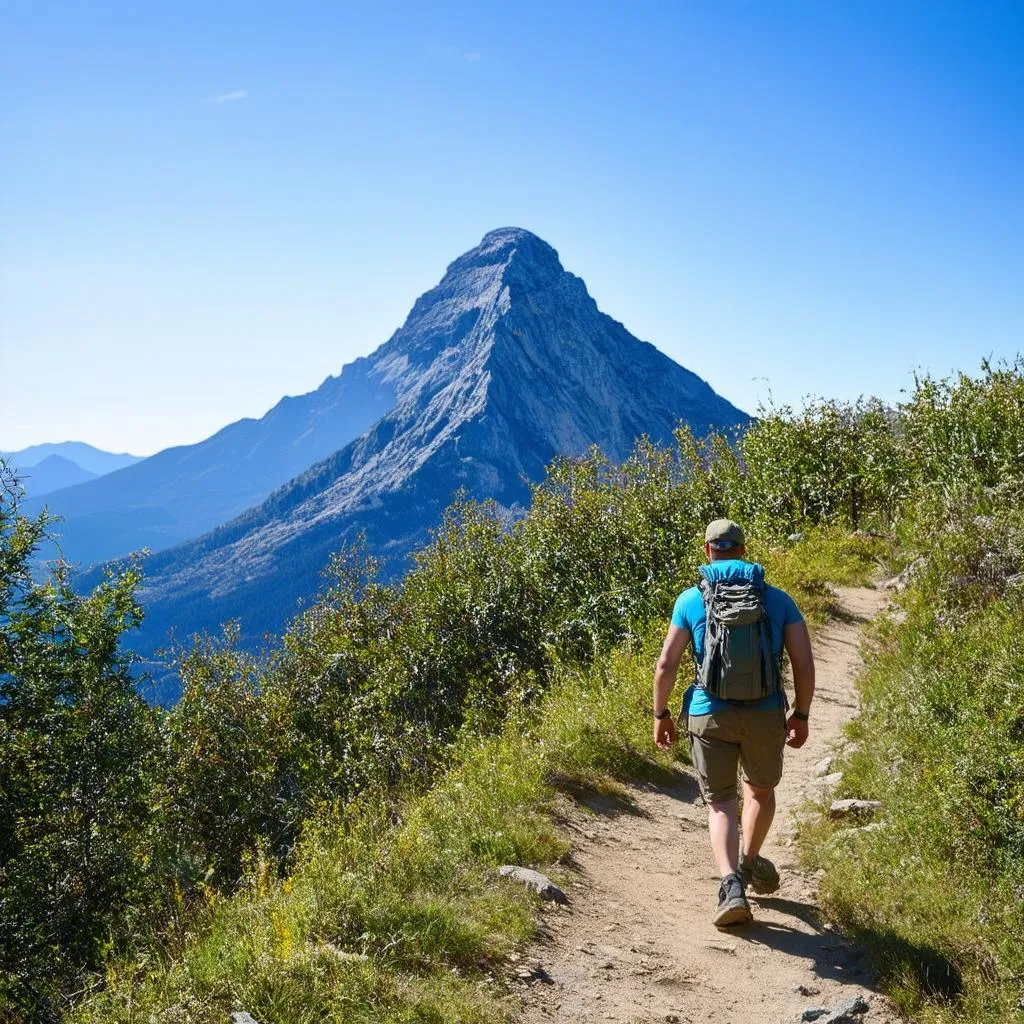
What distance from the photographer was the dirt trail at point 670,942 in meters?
5.13

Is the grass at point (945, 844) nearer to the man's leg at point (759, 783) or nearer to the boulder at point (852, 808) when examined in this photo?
the boulder at point (852, 808)

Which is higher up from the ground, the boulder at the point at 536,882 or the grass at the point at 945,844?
the grass at the point at 945,844

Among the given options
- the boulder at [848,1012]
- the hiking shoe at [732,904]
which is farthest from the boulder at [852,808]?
the boulder at [848,1012]

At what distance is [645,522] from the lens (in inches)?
889

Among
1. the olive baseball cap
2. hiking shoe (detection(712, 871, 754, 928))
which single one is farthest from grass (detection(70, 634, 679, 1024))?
the olive baseball cap

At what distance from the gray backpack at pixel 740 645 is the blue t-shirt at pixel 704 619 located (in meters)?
0.07

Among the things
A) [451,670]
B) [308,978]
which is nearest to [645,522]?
[451,670]

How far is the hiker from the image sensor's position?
5.77 m

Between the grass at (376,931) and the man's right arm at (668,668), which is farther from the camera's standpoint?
the man's right arm at (668,668)

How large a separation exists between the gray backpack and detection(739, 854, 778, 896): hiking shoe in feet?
4.71

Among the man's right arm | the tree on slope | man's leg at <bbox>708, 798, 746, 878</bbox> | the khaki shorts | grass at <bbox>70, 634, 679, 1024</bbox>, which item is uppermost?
the man's right arm

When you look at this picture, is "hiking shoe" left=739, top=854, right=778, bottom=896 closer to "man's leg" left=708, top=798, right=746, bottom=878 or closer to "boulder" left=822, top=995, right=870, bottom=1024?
"man's leg" left=708, top=798, right=746, bottom=878

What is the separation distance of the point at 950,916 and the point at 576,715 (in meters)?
4.83

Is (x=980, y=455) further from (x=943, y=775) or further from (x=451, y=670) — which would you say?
(x=451, y=670)
